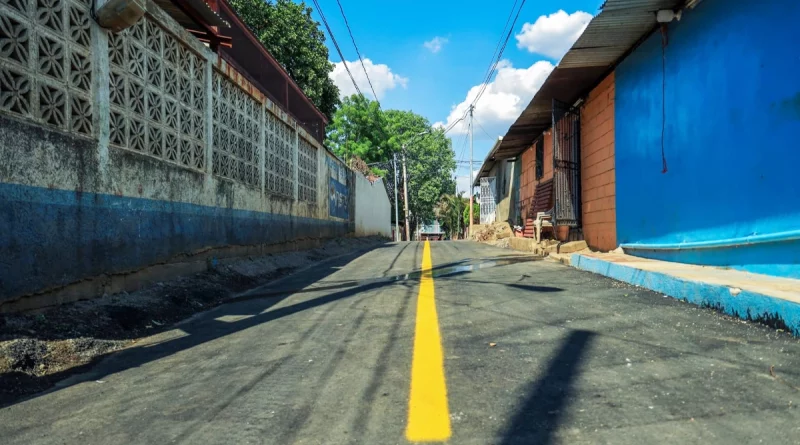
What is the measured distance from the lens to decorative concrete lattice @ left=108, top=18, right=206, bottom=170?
17.9ft

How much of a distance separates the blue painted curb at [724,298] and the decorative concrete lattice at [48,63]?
6.15 metres

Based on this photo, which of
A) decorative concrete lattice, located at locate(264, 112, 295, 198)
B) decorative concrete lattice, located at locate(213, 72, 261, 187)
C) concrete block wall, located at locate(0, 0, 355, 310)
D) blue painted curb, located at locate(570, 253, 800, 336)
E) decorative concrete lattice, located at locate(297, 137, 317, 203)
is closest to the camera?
blue painted curb, located at locate(570, 253, 800, 336)

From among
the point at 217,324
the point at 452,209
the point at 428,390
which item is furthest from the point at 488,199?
→ the point at 452,209

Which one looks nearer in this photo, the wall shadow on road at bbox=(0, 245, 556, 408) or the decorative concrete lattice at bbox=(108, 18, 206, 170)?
the wall shadow on road at bbox=(0, 245, 556, 408)

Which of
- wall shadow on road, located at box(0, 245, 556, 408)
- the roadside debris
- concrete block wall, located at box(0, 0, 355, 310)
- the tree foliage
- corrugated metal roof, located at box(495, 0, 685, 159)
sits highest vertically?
the tree foliage

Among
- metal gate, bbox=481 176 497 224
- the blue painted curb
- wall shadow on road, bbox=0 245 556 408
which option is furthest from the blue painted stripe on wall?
metal gate, bbox=481 176 497 224

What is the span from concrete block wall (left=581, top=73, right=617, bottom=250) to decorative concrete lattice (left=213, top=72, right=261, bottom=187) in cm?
693

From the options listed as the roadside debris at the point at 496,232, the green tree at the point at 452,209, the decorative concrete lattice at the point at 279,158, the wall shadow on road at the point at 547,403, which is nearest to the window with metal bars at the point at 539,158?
the roadside debris at the point at 496,232

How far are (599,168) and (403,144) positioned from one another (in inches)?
1198

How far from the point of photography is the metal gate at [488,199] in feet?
90.8

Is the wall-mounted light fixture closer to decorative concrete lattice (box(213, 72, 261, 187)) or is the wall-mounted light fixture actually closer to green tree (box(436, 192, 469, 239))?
decorative concrete lattice (box(213, 72, 261, 187))

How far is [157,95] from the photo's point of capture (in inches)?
247

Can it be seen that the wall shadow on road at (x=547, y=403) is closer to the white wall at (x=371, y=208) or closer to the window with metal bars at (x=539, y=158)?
the window with metal bars at (x=539, y=158)

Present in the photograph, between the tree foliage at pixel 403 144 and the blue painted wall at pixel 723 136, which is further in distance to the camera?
the tree foliage at pixel 403 144
